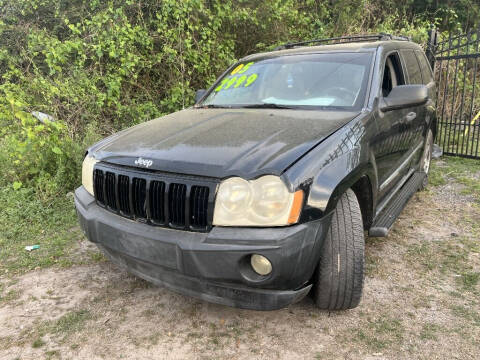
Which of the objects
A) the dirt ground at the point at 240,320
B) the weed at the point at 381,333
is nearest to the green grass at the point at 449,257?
the dirt ground at the point at 240,320

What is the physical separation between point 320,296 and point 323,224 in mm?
570

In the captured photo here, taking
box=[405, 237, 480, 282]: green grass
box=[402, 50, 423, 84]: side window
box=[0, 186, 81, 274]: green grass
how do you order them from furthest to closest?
box=[402, 50, 423, 84]: side window, box=[0, 186, 81, 274]: green grass, box=[405, 237, 480, 282]: green grass

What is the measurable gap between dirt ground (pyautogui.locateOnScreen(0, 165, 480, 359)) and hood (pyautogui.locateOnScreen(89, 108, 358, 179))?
101 cm

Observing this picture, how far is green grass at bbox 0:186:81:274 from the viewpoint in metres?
3.27

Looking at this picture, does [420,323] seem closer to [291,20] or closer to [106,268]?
[106,268]

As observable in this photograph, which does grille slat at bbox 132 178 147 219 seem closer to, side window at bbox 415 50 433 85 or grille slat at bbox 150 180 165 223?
grille slat at bbox 150 180 165 223

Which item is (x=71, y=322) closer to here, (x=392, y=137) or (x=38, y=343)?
(x=38, y=343)

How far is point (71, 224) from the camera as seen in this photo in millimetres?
3951

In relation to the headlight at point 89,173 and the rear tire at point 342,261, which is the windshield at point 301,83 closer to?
the rear tire at point 342,261

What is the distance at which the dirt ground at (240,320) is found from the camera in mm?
2135

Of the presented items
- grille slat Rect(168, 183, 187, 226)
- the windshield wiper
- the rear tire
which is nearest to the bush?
the windshield wiper

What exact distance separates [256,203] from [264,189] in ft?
0.26

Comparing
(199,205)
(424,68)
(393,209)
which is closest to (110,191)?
(199,205)

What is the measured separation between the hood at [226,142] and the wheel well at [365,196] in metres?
0.42
